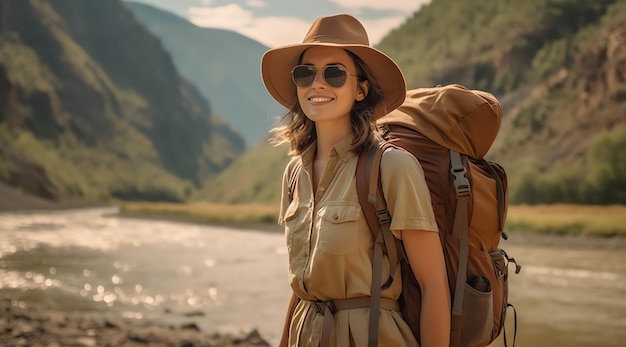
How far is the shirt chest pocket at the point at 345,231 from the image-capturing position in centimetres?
249

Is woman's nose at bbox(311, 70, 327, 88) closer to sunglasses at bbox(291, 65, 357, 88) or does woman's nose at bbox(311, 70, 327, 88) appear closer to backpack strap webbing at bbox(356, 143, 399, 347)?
sunglasses at bbox(291, 65, 357, 88)

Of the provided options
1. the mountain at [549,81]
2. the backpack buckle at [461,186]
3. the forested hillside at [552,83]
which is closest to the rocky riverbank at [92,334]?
the backpack buckle at [461,186]

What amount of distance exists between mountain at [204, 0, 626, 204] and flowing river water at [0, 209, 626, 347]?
51.1ft

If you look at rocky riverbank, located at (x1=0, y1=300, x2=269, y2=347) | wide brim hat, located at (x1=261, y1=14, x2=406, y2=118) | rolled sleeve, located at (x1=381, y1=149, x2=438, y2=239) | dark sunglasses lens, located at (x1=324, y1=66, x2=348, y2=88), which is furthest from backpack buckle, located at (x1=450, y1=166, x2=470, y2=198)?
rocky riverbank, located at (x1=0, y1=300, x2=269, y2=347)

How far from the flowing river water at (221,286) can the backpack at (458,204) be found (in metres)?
7.80

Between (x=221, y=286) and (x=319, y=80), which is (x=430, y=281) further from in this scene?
(x=221, y=286)

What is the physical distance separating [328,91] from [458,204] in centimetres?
58

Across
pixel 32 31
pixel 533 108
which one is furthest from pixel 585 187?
pixel 32 31

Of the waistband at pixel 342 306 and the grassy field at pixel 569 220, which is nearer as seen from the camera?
the waistband at pixel 342 306

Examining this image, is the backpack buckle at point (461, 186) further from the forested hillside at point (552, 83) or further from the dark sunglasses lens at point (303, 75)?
the forested hillside at point (552, 83)

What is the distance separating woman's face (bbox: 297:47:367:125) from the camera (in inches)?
106

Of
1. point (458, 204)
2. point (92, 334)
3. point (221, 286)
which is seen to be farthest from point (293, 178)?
point (221, 286)

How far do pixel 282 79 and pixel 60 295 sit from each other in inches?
519

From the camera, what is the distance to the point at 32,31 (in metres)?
124
